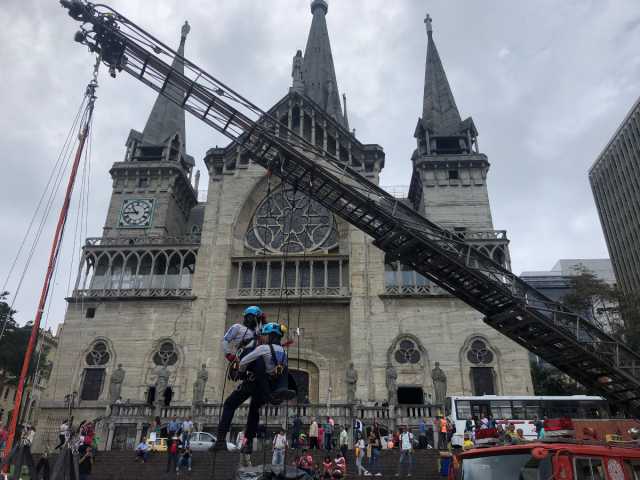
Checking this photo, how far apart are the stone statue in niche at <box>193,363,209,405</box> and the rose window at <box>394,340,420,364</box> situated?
11981mm

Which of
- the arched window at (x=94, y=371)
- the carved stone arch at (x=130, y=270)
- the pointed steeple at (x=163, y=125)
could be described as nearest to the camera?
the arched window at (x=94, y=371)

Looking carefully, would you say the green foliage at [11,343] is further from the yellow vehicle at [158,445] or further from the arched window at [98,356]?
the yellow vehicle at [158,445]

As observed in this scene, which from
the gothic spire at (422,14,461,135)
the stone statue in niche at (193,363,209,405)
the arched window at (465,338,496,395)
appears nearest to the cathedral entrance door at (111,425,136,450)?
the stone statue in niche at (193,363,209,405)

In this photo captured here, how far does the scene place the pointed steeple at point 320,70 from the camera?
5059 cm

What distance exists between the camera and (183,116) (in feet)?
166

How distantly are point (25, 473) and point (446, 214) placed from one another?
99.2 ft

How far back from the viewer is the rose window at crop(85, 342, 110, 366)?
3472cm

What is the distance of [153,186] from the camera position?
42.2 metres

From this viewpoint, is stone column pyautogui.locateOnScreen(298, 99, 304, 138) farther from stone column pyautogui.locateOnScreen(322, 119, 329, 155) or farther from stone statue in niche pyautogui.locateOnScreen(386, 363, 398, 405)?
stone statue in niche pyautogui.locateOnScreen(386, 363, 398, 405)

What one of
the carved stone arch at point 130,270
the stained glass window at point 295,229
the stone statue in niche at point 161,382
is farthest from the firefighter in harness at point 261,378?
the carved stone arch at point 130,270

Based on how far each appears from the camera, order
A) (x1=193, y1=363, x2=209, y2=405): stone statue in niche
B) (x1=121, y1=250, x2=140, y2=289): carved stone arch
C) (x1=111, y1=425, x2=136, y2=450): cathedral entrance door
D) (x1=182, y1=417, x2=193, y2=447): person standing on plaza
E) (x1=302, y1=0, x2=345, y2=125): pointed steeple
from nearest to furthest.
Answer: (x1=182, y1=417, x2=193, y2=447): person standing on plaza
(x1=111, y1=425, x2=136, y2=450): cathedral entrance door
(x1=193, y1=363, x2=209, y2=405): stone statue in niche
(x1=121, y1=250, x2=140, y2=289): carved stone arch
(x1=302, y1=0, x2=345, y2=125): pointed steeple

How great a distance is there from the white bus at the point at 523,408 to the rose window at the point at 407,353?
681cm

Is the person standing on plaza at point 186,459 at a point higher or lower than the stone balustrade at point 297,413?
lower

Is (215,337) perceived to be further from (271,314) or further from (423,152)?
(423,152)
